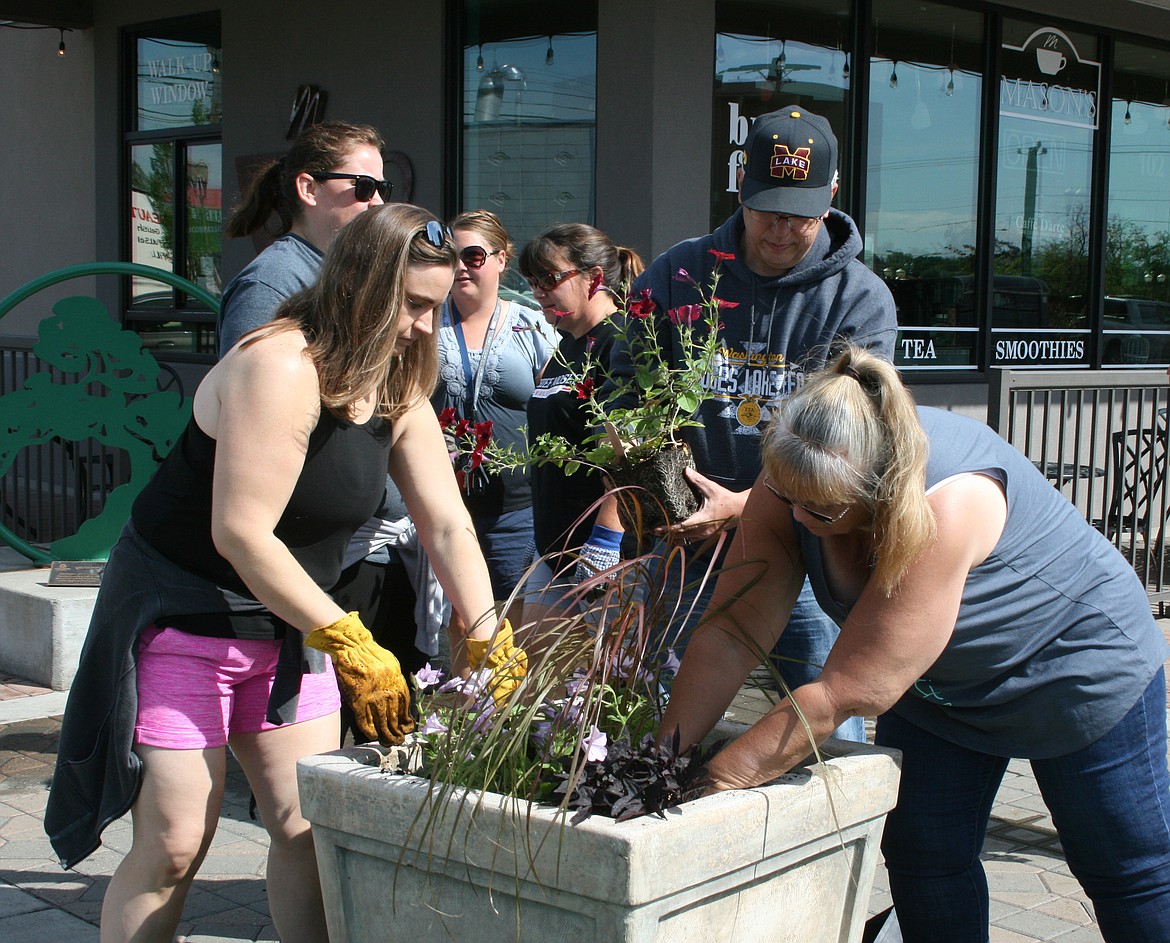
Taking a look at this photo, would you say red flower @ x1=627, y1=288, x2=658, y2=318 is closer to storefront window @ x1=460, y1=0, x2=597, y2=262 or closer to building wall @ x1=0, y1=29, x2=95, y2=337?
storefront window @ x1=460, y1=0, x2=597, y2=262

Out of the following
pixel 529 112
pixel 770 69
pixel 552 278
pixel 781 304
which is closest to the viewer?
pixel 781 304

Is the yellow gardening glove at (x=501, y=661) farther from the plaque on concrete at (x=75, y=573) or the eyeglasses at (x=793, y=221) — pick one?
the plaque on concrete at (x=75, y=573)

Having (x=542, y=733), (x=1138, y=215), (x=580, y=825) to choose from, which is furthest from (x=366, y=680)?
(x=1138, y=215)

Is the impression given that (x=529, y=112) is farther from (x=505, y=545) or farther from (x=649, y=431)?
(x=649, y=431)

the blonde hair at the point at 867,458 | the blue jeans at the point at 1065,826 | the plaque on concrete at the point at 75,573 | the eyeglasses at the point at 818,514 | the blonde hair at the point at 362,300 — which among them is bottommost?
the plaque on concrete at the point at 75,573

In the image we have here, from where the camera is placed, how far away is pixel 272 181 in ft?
11.1

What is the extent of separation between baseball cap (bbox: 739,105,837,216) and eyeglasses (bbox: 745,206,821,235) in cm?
3

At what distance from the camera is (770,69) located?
287 inches

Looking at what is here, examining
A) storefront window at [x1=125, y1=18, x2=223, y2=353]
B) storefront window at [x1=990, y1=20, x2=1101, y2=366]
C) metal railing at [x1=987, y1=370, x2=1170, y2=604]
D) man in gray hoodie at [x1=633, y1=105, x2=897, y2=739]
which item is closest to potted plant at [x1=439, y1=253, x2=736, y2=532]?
man in gray hoodie at [x1=633, y1=105, x2=897, y2=739]

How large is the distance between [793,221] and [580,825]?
1.67 meters

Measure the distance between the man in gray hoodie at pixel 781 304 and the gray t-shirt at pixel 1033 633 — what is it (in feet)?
1.97

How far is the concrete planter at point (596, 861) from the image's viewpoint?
5.96ft

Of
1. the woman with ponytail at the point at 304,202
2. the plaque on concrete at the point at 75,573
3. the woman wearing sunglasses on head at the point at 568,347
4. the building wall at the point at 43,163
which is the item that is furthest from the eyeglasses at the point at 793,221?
the building wall at the point at 43,163

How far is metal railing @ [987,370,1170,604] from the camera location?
231 inches
